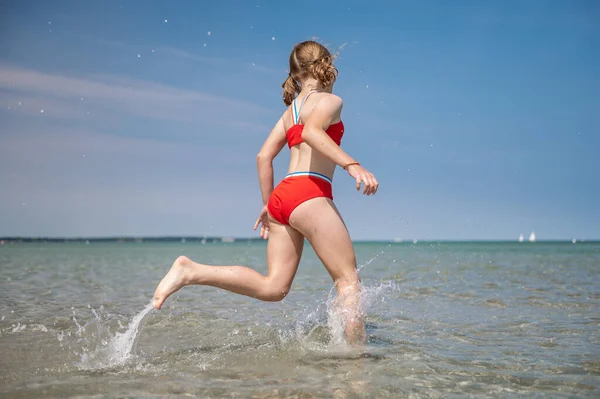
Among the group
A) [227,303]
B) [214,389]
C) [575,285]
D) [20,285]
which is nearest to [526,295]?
[575,285]

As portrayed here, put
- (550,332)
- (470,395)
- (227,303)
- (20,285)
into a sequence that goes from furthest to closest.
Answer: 1. (20,285)
2. (227,303)
3. (550,332)
4. (470,395)

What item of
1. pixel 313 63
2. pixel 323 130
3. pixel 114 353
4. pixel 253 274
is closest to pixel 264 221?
pixel 253 274

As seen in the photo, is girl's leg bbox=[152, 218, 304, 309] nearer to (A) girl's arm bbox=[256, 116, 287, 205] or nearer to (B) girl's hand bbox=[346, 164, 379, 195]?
(A) girl's arm bbox=[256, 116, 287, 205]

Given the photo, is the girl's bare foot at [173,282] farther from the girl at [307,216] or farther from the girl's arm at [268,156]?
the girl's arm at [268,156]

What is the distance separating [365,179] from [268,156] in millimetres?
1272

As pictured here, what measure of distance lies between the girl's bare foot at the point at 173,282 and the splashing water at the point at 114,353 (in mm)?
134

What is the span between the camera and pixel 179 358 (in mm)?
4141

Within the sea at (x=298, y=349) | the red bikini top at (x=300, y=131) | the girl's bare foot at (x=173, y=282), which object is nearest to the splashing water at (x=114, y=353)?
the sea at (x=298, y=349)

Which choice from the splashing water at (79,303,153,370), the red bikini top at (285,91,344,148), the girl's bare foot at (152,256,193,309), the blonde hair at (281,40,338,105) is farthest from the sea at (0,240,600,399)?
the blonde hair at (281,40,338,105)

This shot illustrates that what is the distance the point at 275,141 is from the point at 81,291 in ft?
21.4

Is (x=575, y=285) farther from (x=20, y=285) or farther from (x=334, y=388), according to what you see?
(x=20, y=285)

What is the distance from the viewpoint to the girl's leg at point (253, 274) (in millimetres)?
3820

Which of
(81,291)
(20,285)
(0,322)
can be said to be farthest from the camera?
(20,285)

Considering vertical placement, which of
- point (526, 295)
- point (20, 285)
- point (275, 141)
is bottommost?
point (20, 285)
